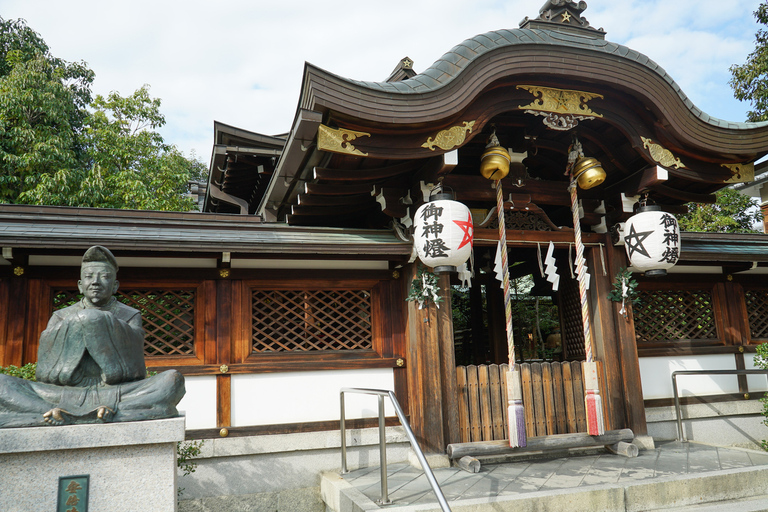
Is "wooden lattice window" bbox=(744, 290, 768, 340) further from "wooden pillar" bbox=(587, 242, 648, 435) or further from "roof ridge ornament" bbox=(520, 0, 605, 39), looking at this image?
"roof ridge ornament" bbox=(520, 0, 605, 39)

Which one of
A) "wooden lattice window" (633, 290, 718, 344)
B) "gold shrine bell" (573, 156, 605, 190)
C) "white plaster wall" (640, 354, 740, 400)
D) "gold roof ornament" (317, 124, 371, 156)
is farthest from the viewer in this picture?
"wooden lattice window" (633, 290, 718, 344)

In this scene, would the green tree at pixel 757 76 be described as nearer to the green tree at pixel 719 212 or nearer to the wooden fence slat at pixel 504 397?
the green tree at pixel 719 212

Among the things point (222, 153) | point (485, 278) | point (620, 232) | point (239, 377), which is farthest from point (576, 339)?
point (222, 153)

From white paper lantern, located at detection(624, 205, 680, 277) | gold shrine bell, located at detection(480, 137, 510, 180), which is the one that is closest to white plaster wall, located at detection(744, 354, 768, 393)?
white paper lantern, located at detection(624, 205, 680, 277)

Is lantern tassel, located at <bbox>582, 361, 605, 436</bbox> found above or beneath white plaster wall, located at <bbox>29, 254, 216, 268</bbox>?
beneath

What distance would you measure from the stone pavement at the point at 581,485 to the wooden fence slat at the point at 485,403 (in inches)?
14.8

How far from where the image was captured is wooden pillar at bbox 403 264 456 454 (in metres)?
6.03

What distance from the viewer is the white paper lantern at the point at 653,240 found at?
21.4 feet

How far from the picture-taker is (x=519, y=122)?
6.66m

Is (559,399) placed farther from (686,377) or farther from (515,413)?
(686,377)

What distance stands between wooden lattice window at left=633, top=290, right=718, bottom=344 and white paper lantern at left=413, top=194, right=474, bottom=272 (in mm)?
3795

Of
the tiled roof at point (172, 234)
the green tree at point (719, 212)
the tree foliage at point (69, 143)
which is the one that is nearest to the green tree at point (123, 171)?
the tree foliage at point (69, 143)

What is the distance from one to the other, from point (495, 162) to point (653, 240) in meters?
2.22

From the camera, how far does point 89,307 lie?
3.76 m
